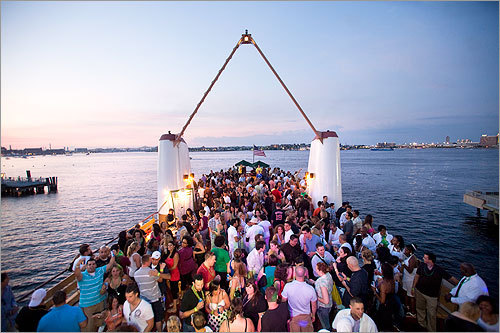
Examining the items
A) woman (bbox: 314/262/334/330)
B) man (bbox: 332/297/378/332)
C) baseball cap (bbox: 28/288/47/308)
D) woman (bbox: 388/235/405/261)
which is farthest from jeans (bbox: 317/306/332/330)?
baseball cap (bbox: 28/288/47/308)

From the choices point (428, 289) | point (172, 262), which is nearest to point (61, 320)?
point (172, 262)

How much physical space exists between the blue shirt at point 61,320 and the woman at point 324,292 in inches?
137

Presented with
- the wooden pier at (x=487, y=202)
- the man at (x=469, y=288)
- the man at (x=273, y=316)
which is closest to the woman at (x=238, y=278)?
the man at (x=273, y=316)

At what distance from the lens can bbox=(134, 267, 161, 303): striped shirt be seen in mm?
4090

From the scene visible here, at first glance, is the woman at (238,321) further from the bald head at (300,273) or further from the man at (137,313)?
the man at (137,313)

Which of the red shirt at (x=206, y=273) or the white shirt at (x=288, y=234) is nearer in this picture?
the red shirt at (x=206, y=273)

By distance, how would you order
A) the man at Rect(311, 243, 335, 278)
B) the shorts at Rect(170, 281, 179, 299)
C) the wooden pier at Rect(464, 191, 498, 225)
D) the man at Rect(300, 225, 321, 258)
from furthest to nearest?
the wooden pier at Rect(464, 191, 498, 225)
the man at Rect(300, 225, 321, 258)
the shorts at Rect(170, 281, 179, 299)
the man at Rect(311, 243, 335, 278)

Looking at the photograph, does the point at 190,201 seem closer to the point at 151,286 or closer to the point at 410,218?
the point at 151,286

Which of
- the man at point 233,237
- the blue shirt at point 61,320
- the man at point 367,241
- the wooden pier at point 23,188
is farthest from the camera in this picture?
the wooden pier at point 23,188

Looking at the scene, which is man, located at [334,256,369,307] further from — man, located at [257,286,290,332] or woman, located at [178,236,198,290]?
woman, located at [178,236,198,290]

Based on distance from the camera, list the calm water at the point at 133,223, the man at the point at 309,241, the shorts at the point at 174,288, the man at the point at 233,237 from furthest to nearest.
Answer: the calm water at the point at 133,223, the man at the point at 233,237, the man at the point at 309,241, the shorts at the point at 174,288

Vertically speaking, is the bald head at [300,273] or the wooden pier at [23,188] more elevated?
the bald head at [300,273]

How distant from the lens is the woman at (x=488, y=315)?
308cm

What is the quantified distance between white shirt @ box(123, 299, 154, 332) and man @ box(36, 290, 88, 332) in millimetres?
608
